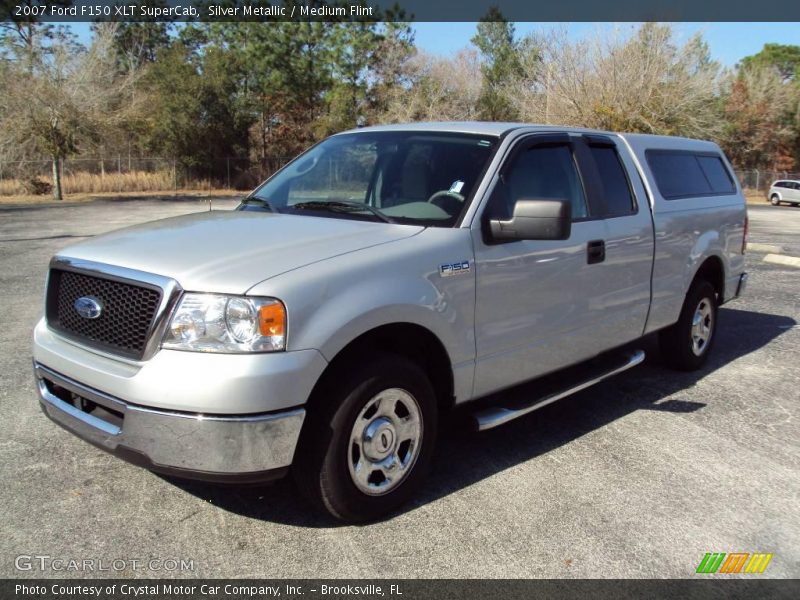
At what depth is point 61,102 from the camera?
104 feet

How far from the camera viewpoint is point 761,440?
4734 millimetres

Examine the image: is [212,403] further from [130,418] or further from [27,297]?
[27,297]

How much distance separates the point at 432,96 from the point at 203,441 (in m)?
40.7

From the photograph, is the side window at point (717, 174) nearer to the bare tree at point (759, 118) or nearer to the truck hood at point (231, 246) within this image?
the truck hood at point (231, 246)

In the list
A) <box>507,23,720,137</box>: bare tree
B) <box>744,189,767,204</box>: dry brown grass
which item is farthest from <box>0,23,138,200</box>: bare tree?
<box>744,189,767,204</box>: dry brown grass

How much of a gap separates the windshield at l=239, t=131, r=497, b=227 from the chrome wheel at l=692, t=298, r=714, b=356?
299cm

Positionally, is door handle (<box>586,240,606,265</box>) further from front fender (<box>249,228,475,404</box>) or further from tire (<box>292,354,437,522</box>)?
tire (<box>292,354,437,522</box>)

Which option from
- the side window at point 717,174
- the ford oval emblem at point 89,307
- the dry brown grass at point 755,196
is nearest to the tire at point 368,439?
the ford oval emblem at point 89,307

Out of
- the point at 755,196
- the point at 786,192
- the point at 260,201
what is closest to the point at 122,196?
the point at 260,201

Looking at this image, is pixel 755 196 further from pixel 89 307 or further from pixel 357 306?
pixel 89 307

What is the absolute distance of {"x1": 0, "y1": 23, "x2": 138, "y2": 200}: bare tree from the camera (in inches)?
1224

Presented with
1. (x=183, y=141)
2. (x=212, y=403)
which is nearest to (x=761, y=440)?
(x=212, y=403)

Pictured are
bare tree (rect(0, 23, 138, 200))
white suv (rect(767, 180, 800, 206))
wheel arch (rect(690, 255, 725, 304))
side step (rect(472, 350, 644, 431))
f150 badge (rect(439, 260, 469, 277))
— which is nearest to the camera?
f150 badge (rect(439, 260, 469, 277))

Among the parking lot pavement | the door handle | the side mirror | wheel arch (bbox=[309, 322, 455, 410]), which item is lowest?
the parking lot pavement
